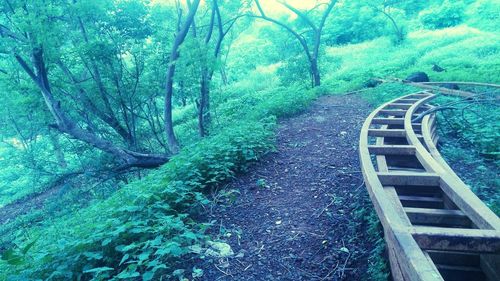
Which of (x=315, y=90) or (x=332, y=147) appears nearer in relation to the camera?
(x=332, y=147)

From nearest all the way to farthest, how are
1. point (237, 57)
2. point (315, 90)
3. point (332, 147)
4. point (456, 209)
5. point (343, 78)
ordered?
point (456, 209)
point (332, 147)
point (315, 90)
point (343, 78)
point (237, 57)

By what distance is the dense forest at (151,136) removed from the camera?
9.95ft

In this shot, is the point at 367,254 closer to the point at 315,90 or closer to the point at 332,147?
the point at 332,147

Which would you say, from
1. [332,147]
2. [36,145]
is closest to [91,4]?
[332,147]

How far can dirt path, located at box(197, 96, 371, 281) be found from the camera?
2.95m

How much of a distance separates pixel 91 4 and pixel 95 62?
1894 mm

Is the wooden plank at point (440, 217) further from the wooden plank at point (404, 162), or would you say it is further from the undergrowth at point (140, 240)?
the undergrowth at point (140, 240)

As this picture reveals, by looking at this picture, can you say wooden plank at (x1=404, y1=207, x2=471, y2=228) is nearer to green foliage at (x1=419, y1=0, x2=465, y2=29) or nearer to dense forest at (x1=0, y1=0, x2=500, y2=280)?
dense forest at (x1=0, y1=0, x2=500, y2=280)

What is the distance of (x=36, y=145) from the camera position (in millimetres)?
19969

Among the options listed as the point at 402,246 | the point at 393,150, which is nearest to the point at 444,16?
the point at 393,150

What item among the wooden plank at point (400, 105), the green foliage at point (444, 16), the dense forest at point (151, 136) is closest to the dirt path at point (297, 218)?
the dense forest at point (151, 136)

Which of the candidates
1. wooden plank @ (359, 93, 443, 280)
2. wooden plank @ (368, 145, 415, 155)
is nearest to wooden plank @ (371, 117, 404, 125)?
wooden plank @ (368, 145, 415, 155)

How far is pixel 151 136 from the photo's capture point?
13.7 metres

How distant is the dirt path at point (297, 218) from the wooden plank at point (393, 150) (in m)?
0.62
